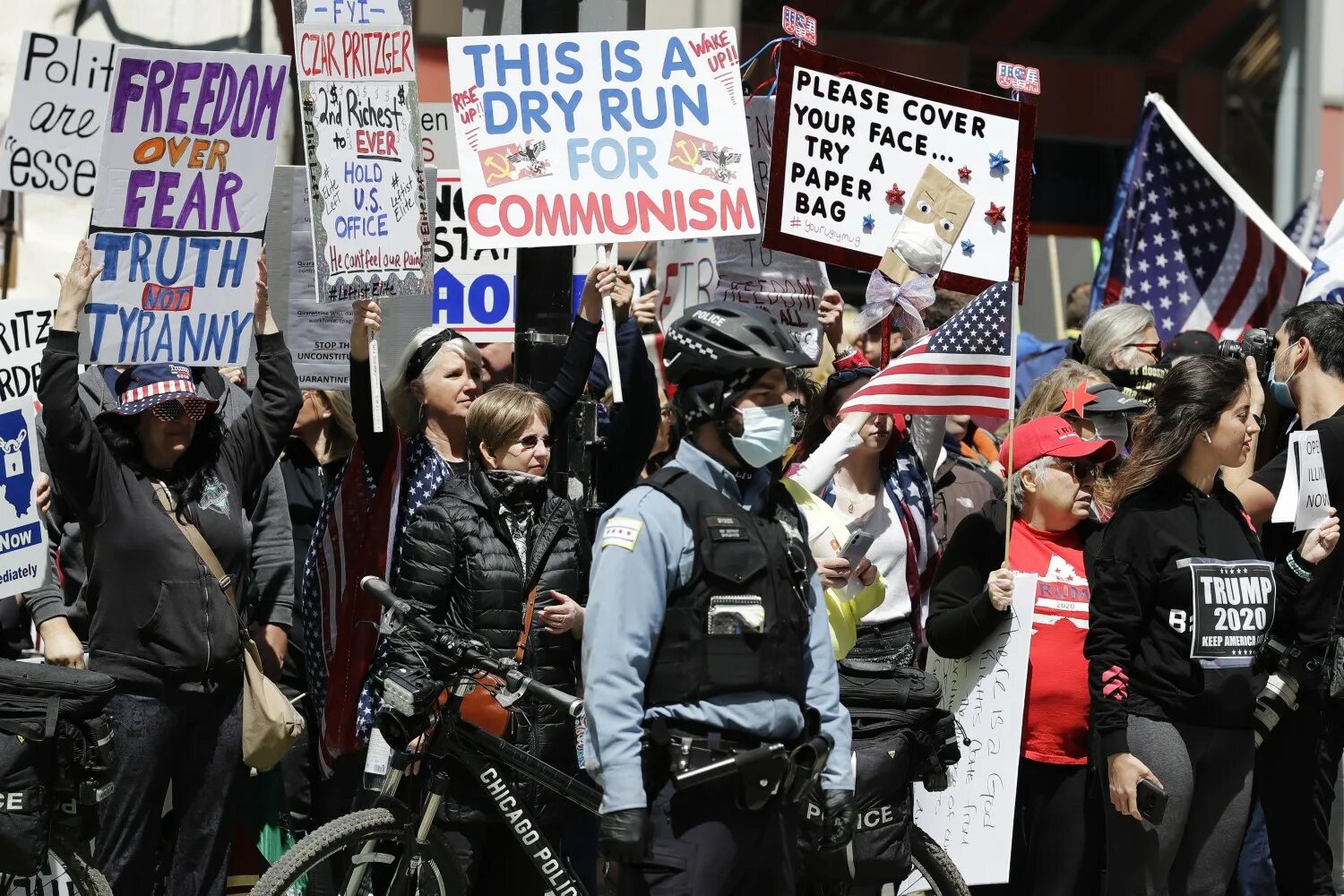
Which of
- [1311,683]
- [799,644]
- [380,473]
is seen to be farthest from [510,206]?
[1311,683]

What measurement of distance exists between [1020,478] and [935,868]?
1318 millimetres

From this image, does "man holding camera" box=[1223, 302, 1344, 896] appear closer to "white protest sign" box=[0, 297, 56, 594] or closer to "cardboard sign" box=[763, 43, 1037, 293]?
"cardboard sign" box=[763, 43, 1037, 293]

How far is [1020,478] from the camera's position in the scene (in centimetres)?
625

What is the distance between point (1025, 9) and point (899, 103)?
27.8 ft

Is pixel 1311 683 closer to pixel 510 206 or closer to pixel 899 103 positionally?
pixel 899 103

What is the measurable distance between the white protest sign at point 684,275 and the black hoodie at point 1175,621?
2.43 meters

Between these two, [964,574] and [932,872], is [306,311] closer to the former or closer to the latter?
[964,574]

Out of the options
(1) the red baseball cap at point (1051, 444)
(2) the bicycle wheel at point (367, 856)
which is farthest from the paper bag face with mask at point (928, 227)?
(2) the bicycle wheel at point (367, 856)

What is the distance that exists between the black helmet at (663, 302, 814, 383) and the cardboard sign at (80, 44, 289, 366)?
2.38m

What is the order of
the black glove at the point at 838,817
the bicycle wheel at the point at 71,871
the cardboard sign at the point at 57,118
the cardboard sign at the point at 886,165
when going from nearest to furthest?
the black glove at the point at 838,817
the bicycle wheel at the point at 71,871
the cardboard sign at the point at 57,118
the cardboard sign at the point at 886,165

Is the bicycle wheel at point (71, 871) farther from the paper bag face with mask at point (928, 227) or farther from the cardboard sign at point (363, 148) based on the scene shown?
the paper bag face with mask at point (928, 227)

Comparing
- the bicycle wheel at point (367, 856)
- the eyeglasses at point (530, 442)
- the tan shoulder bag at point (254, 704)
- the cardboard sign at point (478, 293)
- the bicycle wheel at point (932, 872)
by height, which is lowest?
the bicycle wheel at point (932, 872)

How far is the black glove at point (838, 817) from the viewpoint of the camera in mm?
4574

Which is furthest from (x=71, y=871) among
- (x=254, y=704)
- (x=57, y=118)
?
(x=57, y=118)
